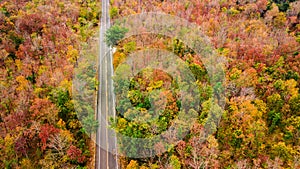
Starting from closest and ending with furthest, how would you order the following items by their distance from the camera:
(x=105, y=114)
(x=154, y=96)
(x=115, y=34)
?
(x=154, y=96) → (x=105, y=114) → (x=115, y=34)

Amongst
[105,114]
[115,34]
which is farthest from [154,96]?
[115,34]

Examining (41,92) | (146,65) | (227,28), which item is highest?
(227,28)

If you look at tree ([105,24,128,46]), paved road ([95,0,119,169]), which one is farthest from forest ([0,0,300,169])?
paved road ([95,0,119,169])

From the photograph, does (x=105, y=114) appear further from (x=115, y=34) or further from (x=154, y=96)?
(x=115, y=34)

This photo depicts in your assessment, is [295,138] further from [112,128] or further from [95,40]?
[95,40]

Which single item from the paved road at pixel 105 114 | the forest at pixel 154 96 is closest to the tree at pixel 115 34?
the forest at pixel 154 96

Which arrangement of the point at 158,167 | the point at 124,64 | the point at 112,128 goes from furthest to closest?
the point at 124,64, the point at 112,128, the point at 158,167

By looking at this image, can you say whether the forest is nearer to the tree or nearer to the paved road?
the tree

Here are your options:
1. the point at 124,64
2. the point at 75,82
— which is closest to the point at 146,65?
the point at 124,64
